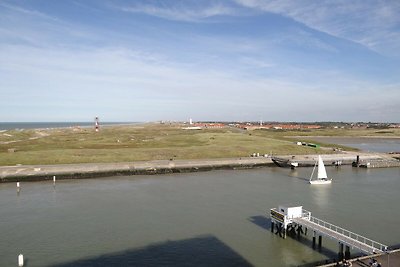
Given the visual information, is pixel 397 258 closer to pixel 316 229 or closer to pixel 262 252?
pixel 316 229

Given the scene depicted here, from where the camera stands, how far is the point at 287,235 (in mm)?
36094

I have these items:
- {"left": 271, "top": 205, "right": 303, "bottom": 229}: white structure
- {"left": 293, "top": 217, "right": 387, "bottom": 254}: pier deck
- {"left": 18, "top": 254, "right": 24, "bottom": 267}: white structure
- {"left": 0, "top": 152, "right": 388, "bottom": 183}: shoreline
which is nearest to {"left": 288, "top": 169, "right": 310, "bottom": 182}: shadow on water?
{"left": 0, "top": 152, "right": 388, "bottom": 183}: shoreline

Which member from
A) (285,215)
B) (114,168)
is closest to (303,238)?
(285,215)

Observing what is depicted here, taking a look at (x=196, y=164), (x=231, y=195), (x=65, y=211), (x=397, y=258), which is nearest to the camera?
(x=397, y=258)

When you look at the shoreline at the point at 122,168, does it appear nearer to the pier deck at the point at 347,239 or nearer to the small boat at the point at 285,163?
the small boat at the point at 285,163

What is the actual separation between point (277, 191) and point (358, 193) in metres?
12.3

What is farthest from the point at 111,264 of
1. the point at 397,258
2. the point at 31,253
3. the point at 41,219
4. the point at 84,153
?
the point at 84,153

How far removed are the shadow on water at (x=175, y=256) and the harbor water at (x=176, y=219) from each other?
0.26 feet

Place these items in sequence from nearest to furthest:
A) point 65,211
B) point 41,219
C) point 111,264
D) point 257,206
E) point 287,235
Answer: point 111,264
point 287,235
point 41,219
point 65,211
point 257,206

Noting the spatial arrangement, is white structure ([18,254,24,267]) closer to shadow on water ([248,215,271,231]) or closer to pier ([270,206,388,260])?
shadow on water ([248,215,271,231])

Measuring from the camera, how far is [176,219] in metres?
39.9

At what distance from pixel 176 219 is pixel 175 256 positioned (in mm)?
10131

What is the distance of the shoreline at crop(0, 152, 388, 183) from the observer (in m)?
62.7

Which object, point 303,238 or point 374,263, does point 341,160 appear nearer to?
point 303,238
